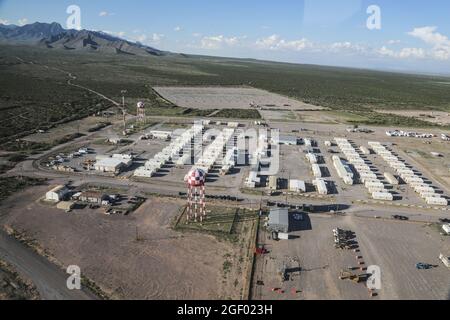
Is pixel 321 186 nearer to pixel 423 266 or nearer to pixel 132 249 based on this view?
pixel 423 266

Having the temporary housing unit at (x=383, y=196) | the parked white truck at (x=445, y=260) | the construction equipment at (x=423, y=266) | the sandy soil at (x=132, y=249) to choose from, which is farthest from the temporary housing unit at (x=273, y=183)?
the parked white truck at (x=445, y=260)

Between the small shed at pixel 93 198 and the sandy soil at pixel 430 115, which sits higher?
the sandy soil at pixel 430 115

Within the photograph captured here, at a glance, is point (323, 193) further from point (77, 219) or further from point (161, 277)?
point (77, 219)

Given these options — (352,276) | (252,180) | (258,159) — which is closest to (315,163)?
(258,159)

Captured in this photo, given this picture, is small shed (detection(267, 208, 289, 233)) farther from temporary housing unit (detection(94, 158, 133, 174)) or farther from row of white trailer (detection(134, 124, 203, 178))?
temporary housing unit (detection(94, 158, 133, 174))

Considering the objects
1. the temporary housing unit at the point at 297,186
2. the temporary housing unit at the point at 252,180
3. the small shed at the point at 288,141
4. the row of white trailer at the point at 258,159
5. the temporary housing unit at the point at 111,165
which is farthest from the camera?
the small shed at the point at 288,141

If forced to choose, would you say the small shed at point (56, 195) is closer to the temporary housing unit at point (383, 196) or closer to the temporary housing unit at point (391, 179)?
the temporary housing unit at point (383, 196)

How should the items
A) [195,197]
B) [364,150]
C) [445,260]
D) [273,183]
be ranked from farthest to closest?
[364,150] → [273,183] → [195,197] → [445,260]
